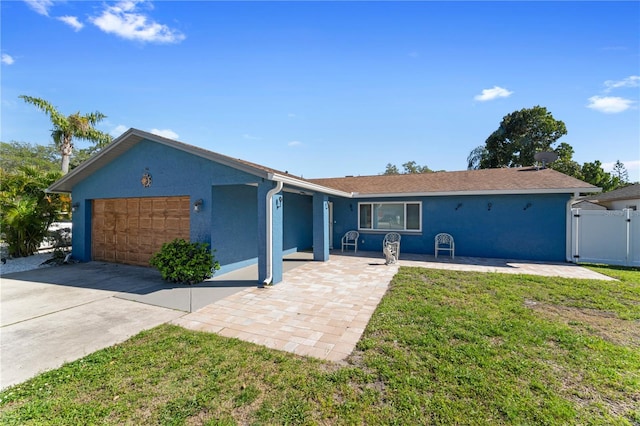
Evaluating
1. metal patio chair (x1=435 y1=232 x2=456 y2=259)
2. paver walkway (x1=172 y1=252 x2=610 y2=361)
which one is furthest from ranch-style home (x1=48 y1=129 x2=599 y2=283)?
paver walkway (x1=172 y1=252 x2=610 y2=361)

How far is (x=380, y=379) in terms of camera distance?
297 centimetres

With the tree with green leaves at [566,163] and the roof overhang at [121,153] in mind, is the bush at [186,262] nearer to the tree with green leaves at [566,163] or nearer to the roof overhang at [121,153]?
the roof overhang at [121,153]

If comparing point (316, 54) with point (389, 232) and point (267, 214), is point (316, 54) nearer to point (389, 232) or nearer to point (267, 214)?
point (267, 214)

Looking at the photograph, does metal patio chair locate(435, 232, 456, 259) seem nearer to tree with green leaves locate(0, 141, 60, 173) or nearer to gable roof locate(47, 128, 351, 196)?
gable roof locate(47, 128, 351, 196)

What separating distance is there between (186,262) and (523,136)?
32.4 meters

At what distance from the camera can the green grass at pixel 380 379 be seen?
2.43m

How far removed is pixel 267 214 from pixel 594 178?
34.5 metres

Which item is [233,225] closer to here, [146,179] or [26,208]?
[146,179]

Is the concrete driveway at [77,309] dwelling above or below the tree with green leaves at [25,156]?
below

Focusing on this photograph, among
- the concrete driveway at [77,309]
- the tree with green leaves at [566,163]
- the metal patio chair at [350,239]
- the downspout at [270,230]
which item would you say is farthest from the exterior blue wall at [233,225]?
the tree with green leaves at [566,163]

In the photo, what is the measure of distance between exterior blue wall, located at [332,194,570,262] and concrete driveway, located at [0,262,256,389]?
305 inches

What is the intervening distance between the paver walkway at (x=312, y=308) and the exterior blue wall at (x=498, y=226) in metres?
1.27

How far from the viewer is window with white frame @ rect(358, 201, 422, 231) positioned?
1138 cm

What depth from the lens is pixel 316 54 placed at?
8.86 m
